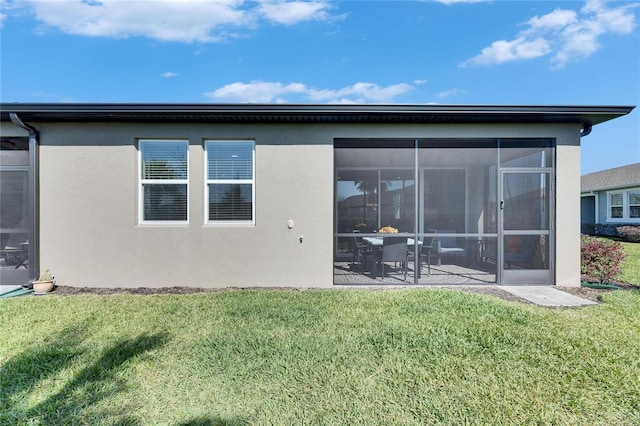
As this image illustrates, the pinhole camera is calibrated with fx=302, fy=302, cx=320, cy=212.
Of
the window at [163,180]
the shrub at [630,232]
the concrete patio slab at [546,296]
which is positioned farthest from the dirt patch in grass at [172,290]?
the shrub at [630,232]

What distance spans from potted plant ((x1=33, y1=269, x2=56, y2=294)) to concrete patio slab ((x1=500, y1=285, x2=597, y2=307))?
8832mm

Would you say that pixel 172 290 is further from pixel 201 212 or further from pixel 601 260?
pixel 601 260

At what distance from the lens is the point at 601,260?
6598mm

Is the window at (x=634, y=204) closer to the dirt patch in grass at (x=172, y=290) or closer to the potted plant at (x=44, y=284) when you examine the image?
the dirt patch in grass at (x=172, y=290)

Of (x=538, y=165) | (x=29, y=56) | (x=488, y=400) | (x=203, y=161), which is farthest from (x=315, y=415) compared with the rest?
(x=29, y=56)

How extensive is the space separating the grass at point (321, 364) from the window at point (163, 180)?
2.17 metres

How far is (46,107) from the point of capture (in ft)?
18.2

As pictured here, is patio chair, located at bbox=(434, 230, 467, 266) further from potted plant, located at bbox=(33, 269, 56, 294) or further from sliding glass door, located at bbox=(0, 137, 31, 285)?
sliding glass door, located at bbox=(0, 137, 31, 285)

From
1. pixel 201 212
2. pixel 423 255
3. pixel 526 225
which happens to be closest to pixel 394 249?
pixel 423 255

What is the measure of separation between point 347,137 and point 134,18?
22.1ft

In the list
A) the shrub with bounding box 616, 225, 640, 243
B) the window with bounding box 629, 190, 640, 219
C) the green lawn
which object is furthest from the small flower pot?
the window with bounding box 629, 190, 640, 219

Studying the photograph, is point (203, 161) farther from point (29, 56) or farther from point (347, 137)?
point (29, 56)

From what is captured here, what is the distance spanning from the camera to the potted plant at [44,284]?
18.7ft

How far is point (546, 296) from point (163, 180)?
25.4 feet
